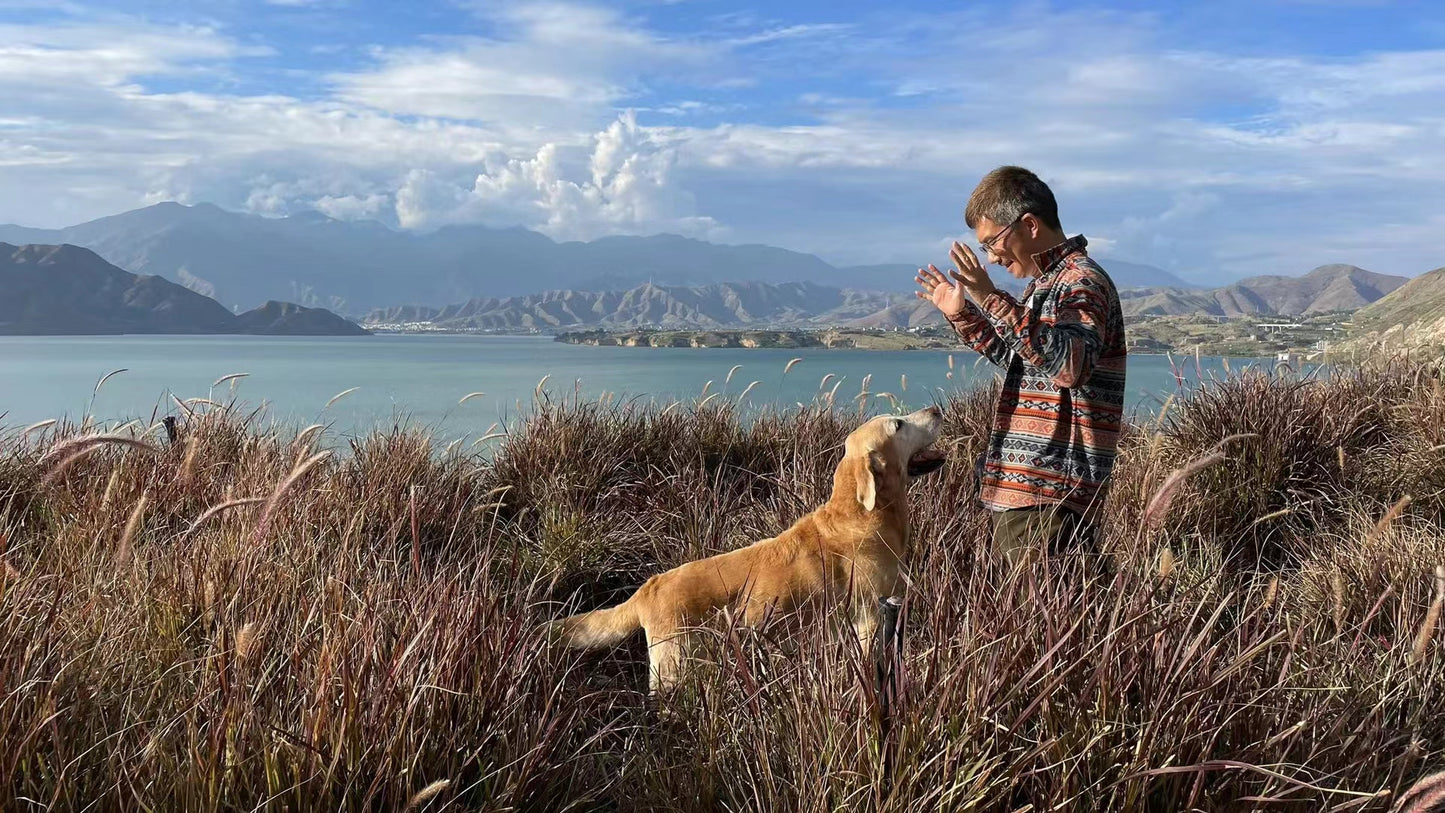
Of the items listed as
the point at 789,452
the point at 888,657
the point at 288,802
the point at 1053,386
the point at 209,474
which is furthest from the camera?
the point at 789,452

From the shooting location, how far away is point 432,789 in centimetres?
222

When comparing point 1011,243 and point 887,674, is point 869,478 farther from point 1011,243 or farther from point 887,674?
point 887,674

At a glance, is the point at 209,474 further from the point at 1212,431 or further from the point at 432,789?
the point at 1212,431

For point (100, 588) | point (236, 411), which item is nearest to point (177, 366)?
point (236, 411)

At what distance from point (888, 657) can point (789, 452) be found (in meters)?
6.81

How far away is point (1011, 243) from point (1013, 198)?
7.6 inches

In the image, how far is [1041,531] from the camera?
4.25 m

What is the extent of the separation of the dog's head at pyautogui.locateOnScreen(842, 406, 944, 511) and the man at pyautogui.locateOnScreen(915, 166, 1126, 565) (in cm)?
32

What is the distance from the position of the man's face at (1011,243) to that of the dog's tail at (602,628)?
2.35 m

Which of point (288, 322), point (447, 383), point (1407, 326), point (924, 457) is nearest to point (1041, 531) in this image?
point (924, 457)

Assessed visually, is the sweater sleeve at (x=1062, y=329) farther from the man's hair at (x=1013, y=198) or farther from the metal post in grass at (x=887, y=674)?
the metal post in grass at (x=887, y=674)

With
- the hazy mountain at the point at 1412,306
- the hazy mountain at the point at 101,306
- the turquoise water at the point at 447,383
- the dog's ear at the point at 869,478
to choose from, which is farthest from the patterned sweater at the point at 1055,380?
the hazy mountain at the point at 101,306

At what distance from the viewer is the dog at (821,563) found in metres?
4.58

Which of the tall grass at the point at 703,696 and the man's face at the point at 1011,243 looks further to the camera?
the man's face at the point at 1011,243
